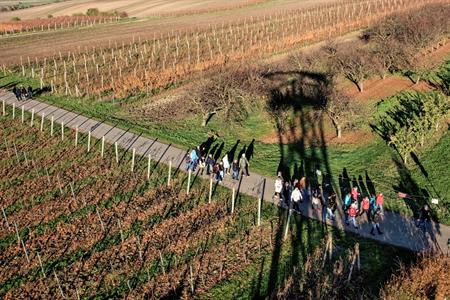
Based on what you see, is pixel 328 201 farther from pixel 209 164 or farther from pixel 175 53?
pixel 175 53

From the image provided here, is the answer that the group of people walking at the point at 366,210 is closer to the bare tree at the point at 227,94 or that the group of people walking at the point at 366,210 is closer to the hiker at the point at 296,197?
the hiker at the point at 296,197

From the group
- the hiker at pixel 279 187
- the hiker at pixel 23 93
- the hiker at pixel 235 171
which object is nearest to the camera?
the hiker at pixel 279 187

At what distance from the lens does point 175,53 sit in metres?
55.5

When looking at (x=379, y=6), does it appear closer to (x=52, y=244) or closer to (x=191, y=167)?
(x=191, y=167)

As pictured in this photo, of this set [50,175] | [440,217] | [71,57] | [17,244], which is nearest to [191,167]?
[50,175]

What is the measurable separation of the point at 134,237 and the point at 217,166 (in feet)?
21.0

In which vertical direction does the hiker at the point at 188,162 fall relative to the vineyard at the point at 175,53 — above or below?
below

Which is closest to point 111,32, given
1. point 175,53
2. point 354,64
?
point 175,53

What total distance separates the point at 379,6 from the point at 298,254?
214ft

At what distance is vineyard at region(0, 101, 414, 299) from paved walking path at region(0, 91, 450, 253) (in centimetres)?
86

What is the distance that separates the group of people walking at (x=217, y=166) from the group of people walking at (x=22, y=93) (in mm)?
20580

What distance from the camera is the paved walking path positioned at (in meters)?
21.0

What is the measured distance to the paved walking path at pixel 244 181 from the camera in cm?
2095

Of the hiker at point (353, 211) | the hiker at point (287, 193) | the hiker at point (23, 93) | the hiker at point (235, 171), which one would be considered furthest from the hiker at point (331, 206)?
the hiker at point (23, 93)
